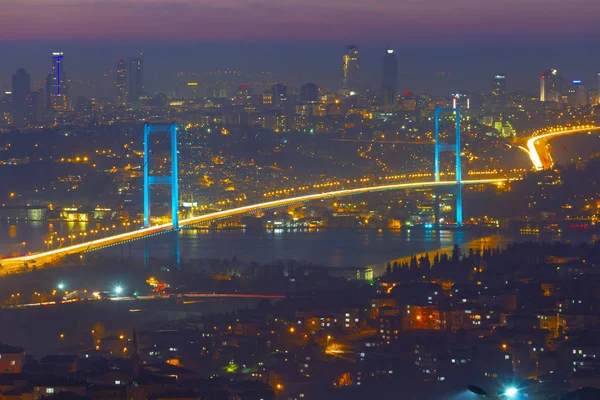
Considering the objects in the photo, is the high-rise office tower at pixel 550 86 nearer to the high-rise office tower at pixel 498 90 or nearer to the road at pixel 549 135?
the high-rise office tower at pixel 498 90

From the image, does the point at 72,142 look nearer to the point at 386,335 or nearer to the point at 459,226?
the point at 459,226

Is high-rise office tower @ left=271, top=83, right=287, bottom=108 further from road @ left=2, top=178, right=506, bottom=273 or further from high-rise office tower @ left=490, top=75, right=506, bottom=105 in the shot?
road @ left=2, top=178, right=506, bottom=273

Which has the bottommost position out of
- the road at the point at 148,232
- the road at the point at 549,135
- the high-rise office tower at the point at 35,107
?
the road at the point at 148,232

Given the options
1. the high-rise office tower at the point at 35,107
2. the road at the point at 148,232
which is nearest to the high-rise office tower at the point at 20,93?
the high-rise office tower at the point at 35,107

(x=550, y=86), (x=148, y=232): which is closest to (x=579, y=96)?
(x=550, y=86)

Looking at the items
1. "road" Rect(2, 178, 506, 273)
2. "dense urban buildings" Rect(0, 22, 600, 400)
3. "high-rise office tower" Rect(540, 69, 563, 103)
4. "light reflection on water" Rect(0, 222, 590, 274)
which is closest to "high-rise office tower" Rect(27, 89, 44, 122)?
"dense urban buildings" Rect(0, 22, 600, 400)

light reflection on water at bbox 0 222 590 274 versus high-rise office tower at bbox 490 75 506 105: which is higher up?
high-rise office tower at bbox 490 75 506 105
